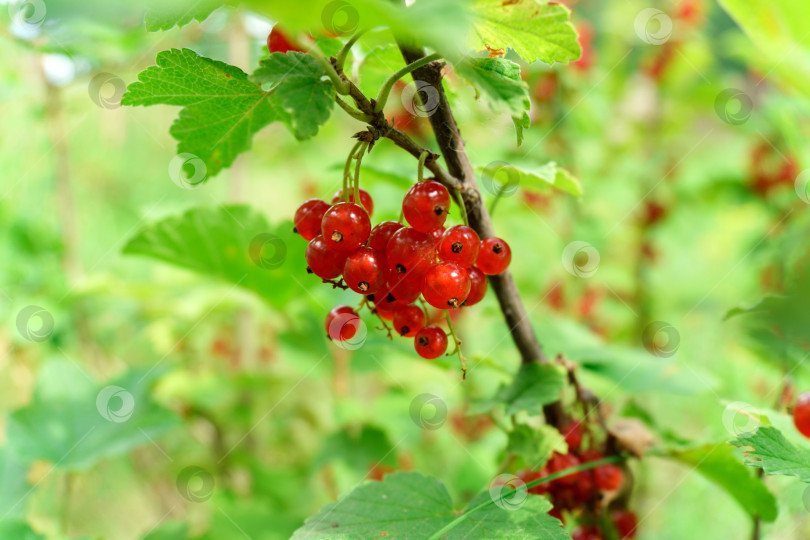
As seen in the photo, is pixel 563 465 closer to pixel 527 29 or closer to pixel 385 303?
pixel 385 303

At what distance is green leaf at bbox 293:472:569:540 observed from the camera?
1.74ft

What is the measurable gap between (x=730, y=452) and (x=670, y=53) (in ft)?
5.55

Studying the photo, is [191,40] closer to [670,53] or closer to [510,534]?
[670,53]

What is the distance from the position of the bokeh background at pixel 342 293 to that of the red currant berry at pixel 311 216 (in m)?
0.22

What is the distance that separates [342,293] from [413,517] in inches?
→ 25.0

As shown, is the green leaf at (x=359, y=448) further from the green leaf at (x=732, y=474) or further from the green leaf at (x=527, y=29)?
the green leaf at (x=527, y=29)

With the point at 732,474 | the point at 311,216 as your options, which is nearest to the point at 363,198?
the point at 311,216

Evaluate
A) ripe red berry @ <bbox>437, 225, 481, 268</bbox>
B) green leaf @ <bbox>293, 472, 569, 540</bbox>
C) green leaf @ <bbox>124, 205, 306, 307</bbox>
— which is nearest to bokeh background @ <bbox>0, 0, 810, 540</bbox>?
green leaf @ <bbox>124, 205, 306, 307</bbox>

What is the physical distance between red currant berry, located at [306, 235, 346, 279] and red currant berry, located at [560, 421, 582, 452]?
0.37m

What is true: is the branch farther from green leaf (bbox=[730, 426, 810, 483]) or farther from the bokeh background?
green leaf (bbox=[730, 426, 810, 483])

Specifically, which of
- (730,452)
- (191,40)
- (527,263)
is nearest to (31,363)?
(191,40)

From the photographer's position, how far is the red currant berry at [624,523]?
0.76 metres

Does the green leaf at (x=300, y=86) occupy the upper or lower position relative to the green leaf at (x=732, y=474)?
upper

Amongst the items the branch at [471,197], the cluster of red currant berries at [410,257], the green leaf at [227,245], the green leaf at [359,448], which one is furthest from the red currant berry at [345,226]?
the green leaf at [359,448]
